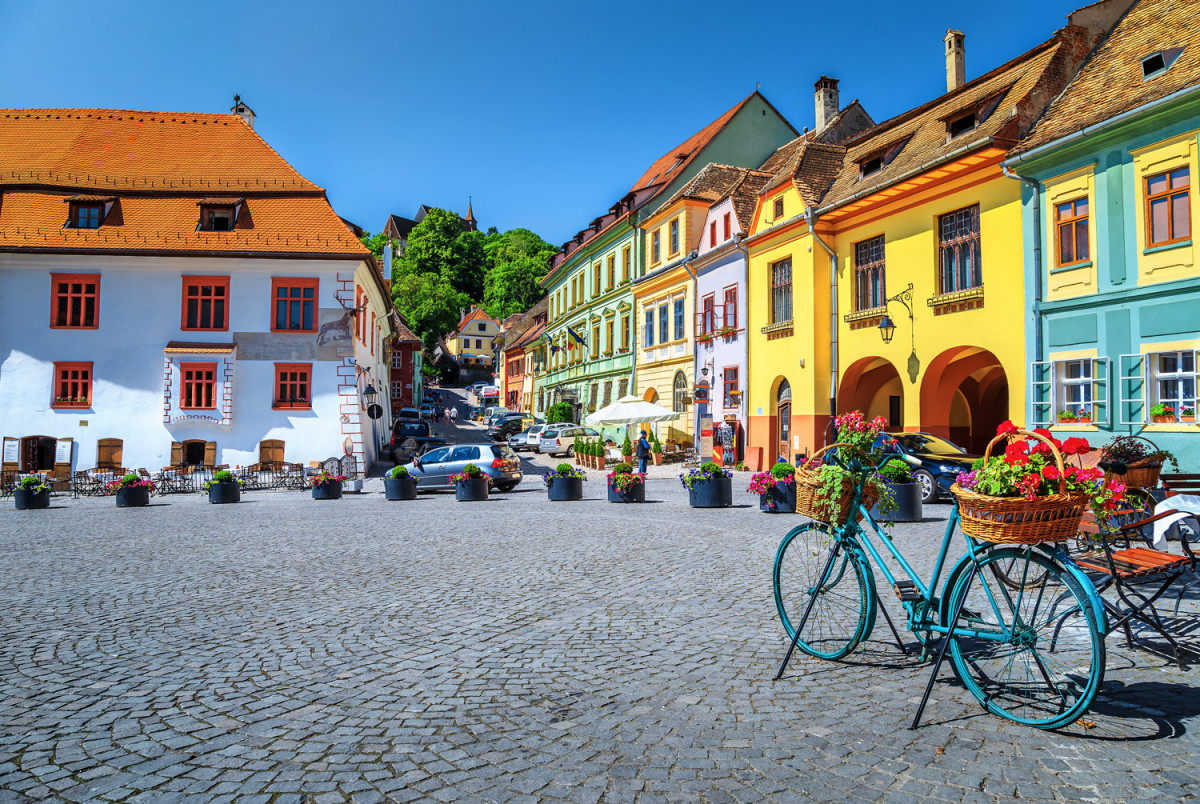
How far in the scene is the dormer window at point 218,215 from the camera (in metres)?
28.5

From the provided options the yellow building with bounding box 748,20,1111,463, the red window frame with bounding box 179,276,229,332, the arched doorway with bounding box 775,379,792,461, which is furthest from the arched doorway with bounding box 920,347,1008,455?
the red window frame with bounding box 179,276,229,332

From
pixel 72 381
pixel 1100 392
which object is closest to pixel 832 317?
pixel 1100 392

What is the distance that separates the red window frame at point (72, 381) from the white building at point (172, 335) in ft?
0.15

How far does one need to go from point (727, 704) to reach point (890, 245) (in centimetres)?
2029

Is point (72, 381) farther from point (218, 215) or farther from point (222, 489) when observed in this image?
point (222, 489)

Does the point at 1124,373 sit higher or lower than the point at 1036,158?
lower

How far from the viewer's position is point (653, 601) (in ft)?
23.8

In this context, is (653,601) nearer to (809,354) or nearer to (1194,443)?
(1194,443)

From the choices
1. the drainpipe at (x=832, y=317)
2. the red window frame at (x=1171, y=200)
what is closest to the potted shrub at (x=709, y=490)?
the drainpipe at (x=832, y=317)

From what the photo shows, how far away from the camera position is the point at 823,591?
518cm

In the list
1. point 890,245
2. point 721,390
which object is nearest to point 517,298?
point 721,390

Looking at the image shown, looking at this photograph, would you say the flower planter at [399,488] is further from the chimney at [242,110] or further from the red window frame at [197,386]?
the chimney at [242,110]

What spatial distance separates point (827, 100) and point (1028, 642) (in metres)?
31.7

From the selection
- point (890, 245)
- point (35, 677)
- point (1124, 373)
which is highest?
point (890, 245)
